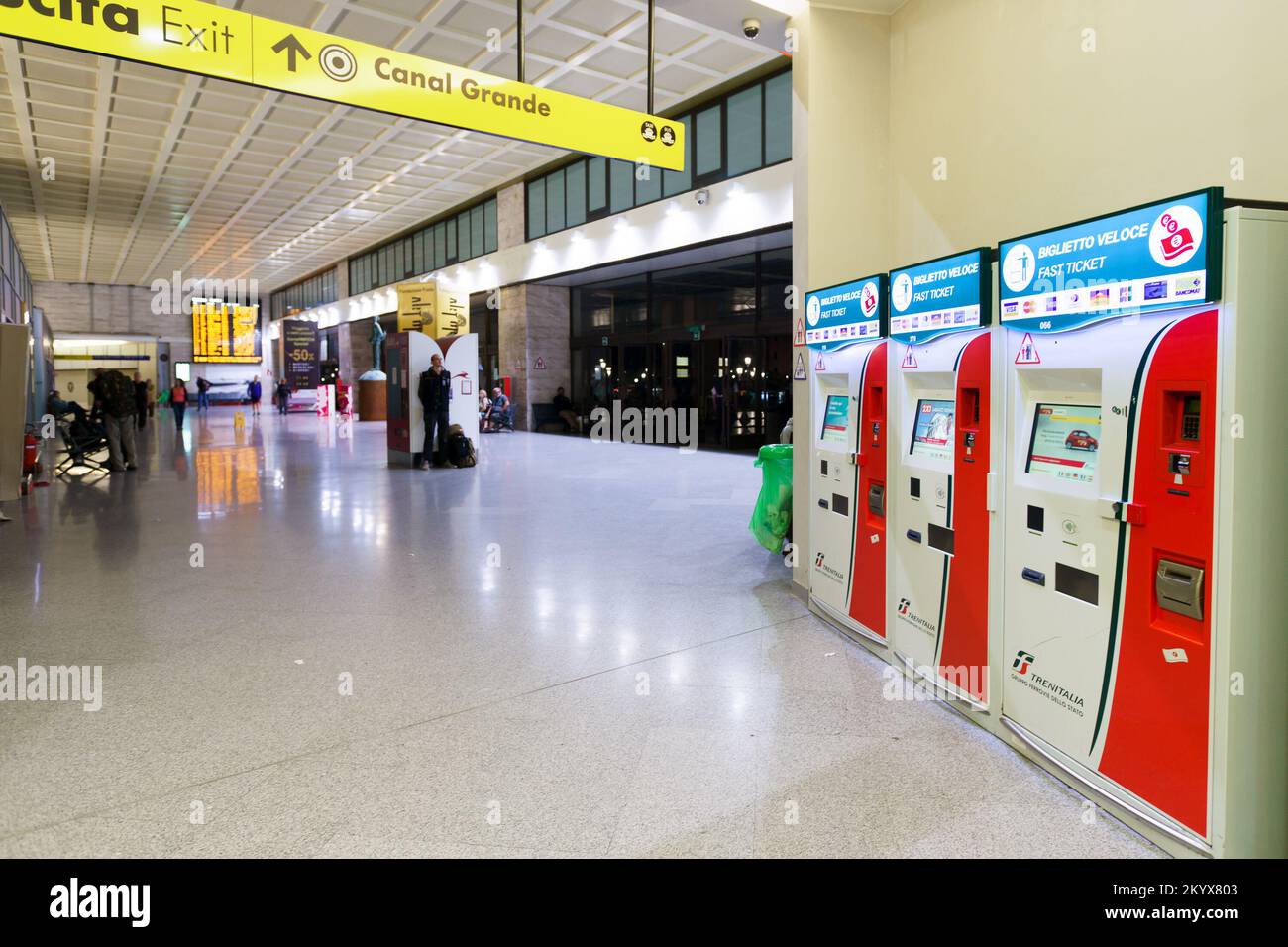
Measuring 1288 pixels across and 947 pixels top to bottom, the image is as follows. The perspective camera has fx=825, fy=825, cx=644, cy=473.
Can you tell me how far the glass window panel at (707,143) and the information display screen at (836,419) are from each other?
9574 millimetres

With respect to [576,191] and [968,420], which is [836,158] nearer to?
[968,420]

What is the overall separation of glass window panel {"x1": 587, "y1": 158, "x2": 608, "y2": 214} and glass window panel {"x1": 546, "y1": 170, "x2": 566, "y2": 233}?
3.39ft

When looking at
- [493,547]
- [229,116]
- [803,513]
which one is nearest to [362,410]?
[229,116]

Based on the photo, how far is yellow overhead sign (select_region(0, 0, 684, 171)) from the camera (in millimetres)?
3990

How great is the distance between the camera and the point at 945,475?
11.4ft

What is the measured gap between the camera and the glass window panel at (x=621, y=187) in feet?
49.9

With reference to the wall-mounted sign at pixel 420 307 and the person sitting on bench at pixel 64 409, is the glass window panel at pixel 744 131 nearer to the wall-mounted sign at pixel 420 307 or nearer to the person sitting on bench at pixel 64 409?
the wall-mounted sign at pixel 420 307

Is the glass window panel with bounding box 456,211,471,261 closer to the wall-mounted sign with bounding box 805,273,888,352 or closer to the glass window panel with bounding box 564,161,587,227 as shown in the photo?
the glass window panel with bounding box 564,161,587,227

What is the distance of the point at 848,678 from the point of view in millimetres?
3799

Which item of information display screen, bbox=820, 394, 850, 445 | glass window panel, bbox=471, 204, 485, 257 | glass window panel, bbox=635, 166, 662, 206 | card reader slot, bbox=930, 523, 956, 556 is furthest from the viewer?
glass window panel, bbox=471, 204, 485, 257

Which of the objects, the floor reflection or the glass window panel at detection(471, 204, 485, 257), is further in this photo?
the glass window panel at detection(471, 204, 485, 257)

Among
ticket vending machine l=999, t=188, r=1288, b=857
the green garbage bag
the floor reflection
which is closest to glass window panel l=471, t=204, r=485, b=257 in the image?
the floor reflection

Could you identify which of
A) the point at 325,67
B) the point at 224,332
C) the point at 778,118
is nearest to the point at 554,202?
the point at 778,118

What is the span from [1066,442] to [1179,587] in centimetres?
63
